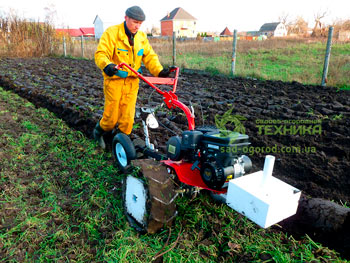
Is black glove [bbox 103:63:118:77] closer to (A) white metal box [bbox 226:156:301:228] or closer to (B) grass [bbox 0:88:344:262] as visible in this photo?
(B) grass [bbox 0:88:344:262]

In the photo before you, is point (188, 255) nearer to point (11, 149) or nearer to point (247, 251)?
point (247, 251)

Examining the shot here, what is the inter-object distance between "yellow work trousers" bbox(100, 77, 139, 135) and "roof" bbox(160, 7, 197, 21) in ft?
230

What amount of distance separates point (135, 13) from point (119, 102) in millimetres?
1094

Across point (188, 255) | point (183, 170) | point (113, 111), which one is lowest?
point (188, 255)

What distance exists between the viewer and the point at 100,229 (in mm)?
2533

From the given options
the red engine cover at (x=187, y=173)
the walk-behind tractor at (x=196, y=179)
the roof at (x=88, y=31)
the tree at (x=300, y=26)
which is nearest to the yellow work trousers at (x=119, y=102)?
the walk-behind tractor at (x=196, y=179)

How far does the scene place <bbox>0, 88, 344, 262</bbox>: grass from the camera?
220 cm

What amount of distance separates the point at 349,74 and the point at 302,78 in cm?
141

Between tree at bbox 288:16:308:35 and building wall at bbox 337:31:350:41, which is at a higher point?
tree at bbox 288:16:308:35

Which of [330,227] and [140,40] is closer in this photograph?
[330,227]

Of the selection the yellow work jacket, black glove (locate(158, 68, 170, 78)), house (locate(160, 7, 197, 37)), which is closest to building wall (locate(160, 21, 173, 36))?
house (locate(160, 7, 197, 37))

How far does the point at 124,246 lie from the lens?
2.22 meters

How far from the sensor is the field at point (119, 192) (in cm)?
226

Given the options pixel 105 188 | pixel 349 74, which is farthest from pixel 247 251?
pixel 349 74
